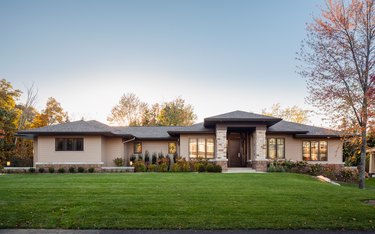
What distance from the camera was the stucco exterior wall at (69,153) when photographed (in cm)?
1997

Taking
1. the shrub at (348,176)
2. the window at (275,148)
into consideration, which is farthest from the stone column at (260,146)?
the shrub at (348,176)

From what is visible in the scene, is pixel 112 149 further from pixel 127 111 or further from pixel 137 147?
pixel 127 111

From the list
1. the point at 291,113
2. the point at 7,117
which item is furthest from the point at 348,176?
the point at 291,113

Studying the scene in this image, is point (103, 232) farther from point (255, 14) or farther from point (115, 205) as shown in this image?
A: point (255, 14)

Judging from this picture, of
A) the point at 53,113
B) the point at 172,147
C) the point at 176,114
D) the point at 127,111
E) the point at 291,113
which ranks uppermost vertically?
the point at 127,111

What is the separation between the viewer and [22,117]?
32469 millimetres

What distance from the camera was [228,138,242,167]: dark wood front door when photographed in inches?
928

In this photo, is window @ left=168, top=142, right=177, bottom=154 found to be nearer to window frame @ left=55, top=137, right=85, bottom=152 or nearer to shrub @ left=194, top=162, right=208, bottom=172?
shrub @ left=194, top=162, right=208, bottom=172

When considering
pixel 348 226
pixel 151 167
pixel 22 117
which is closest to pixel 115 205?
pixel 348 226

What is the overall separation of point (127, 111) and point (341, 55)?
39.6 meters

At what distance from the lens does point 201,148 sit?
21.6 m

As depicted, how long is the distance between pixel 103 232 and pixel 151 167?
14.2 metres

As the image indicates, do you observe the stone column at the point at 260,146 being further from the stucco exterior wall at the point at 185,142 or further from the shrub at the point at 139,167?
the shrub at the point at 139,167

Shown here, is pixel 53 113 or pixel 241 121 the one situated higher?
pixel 53 113
